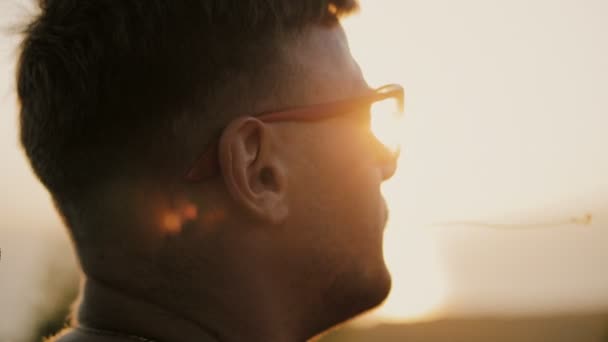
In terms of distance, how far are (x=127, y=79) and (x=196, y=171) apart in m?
0.46

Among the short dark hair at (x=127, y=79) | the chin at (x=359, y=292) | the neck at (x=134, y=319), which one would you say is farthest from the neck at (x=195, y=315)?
the short dark hair at (x=127, y=79)

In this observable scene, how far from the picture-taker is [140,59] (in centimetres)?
249

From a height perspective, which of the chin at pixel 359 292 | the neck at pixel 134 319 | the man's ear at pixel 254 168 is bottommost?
the neck at pixel 134 319

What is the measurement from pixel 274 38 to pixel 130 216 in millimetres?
967

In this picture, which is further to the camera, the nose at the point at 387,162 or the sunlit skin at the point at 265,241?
the nose at the point at 387,162

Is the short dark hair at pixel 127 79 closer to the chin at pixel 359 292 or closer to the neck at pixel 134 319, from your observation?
the neck at pixel 134 319

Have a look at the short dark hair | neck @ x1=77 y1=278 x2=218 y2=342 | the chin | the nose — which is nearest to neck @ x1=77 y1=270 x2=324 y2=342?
neck @ x1=77 y1=278 x2=218 y2=342

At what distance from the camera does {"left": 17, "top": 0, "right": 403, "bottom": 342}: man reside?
2365mm

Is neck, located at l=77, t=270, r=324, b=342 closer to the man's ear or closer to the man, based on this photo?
the man

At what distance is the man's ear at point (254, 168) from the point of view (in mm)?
2414

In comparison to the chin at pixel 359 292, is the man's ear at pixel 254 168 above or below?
above

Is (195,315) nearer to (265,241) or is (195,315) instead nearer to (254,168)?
(265,241)

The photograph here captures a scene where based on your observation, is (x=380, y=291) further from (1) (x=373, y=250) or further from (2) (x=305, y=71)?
(2) (x=305, y=71)

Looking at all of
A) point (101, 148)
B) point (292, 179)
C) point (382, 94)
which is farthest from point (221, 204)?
point (382, 94)
